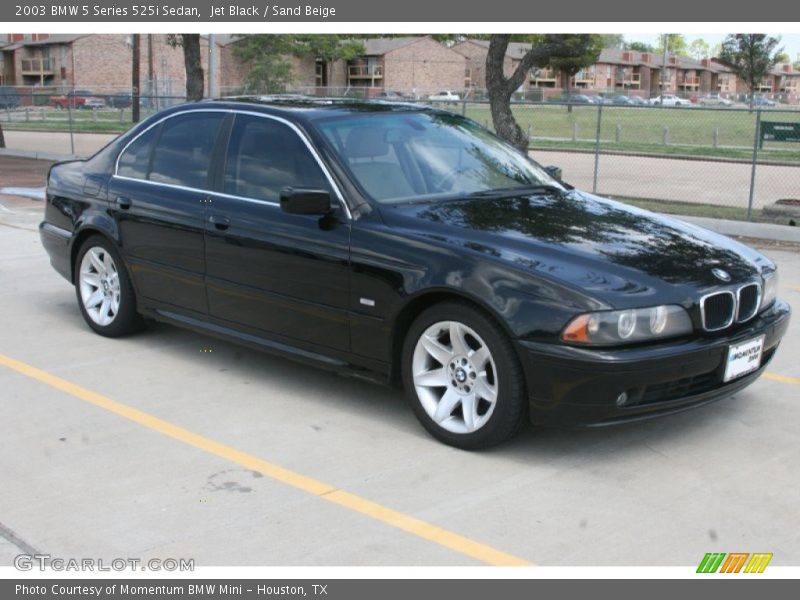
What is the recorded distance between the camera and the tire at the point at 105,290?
22.7ft

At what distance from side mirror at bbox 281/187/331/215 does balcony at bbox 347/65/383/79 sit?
287 ft

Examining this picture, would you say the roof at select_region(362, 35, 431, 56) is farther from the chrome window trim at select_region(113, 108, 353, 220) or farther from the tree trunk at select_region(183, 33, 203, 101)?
the chrome window trim at select_region(113, 108, 353, 220)

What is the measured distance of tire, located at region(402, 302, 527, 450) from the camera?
15.4 feet

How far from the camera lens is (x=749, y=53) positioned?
6600 cm

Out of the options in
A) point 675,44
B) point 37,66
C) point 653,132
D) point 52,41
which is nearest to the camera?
point 653,132

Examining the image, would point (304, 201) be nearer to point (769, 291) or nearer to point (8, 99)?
point (769, 291)

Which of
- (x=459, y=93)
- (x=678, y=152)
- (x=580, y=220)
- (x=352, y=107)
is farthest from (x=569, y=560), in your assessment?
(x=459, y=93)

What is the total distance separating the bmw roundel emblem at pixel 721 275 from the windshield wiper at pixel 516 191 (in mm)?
1348

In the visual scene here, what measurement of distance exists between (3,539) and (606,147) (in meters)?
28.2

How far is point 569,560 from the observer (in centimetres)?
383

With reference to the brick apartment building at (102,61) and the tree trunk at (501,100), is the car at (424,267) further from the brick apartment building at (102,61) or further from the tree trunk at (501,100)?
the brick apartment building at (102,61)

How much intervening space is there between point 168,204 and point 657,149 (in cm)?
2540

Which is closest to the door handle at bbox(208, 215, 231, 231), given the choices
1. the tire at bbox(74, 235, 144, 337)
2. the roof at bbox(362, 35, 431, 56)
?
the tire at bbox(74, 235, 144, 337)

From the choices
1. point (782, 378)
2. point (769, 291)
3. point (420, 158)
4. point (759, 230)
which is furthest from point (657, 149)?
point (769, 291)
